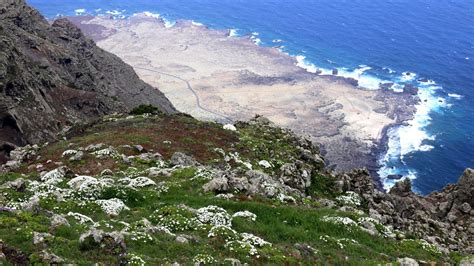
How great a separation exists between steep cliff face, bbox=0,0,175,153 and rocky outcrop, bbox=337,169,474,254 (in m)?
45.6

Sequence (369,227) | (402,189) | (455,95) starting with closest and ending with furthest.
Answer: (369,227) < (402,189) < (455,95)

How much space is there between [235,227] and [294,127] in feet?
423

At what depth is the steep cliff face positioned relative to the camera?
7231 centimetres

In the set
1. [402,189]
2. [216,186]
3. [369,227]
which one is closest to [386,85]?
[402,189]

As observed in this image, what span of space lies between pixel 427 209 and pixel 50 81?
7112cm

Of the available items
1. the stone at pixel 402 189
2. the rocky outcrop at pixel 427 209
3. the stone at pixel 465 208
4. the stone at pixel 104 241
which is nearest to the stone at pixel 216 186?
the stone at pixel 104 241

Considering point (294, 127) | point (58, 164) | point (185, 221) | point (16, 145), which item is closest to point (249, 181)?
point (185, 221)

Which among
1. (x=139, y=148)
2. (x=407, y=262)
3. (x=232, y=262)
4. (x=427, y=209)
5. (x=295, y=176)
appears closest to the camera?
(x=232, y=262)

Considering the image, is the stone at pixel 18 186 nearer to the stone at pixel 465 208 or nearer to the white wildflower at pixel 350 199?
the white wildflower at pixel 350 199

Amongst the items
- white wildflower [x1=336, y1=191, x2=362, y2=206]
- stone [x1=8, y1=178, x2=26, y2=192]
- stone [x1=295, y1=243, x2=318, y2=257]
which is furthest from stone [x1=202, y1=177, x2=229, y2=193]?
white wildflower [x1=336, y1=191, x2=362, y2=206]

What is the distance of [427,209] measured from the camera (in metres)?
54.8

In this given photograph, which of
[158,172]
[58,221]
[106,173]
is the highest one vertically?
[58,221]

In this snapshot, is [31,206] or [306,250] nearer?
[31,206]

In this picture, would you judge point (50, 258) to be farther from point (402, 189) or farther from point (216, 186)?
point (402, 189)
